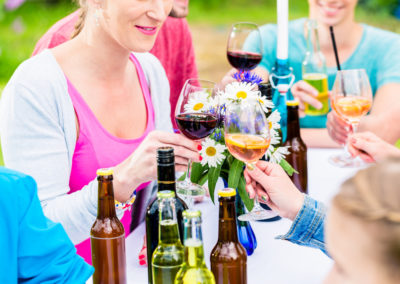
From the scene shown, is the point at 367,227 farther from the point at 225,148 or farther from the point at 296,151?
the point at 296,151

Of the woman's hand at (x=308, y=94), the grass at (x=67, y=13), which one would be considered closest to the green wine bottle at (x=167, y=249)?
the woman's hand at (x=308, y=94)

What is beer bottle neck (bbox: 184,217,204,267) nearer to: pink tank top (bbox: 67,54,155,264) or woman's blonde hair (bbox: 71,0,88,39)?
pink tank top (bbox: 67,54,155,264)

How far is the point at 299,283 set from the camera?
142 centimetres

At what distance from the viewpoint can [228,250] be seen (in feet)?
4.03

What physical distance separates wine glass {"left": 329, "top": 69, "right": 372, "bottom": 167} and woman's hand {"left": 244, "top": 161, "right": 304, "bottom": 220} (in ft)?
2.61

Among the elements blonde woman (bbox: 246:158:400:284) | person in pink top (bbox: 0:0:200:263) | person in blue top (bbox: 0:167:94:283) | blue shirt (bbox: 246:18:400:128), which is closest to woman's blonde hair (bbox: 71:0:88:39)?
person in pink top (bbox: 0:0:200:263)

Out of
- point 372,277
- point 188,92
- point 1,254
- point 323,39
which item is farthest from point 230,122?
point 323,39

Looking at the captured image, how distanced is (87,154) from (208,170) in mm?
518

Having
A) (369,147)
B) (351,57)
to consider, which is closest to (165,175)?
(369,147)

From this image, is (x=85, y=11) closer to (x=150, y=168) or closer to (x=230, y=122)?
(x=150, y=168)

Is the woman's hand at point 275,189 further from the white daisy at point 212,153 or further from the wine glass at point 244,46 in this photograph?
the wine glass at point 244,46

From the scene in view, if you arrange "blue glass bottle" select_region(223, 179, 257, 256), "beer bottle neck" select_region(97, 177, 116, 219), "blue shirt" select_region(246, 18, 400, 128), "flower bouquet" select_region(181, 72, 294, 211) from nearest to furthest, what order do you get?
"beer bottle neck" select_region(97, 177, 116, 219) < "flower bouquet" select_region(181, 72, 294, 211) < "blue glass bottle" select_region(223, 179, 257, 256) < "blue shirt" select_region(246, 18, 400, 128)

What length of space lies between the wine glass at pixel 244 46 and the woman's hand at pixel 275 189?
747 mm

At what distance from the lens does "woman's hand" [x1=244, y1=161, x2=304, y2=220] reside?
142 cm
